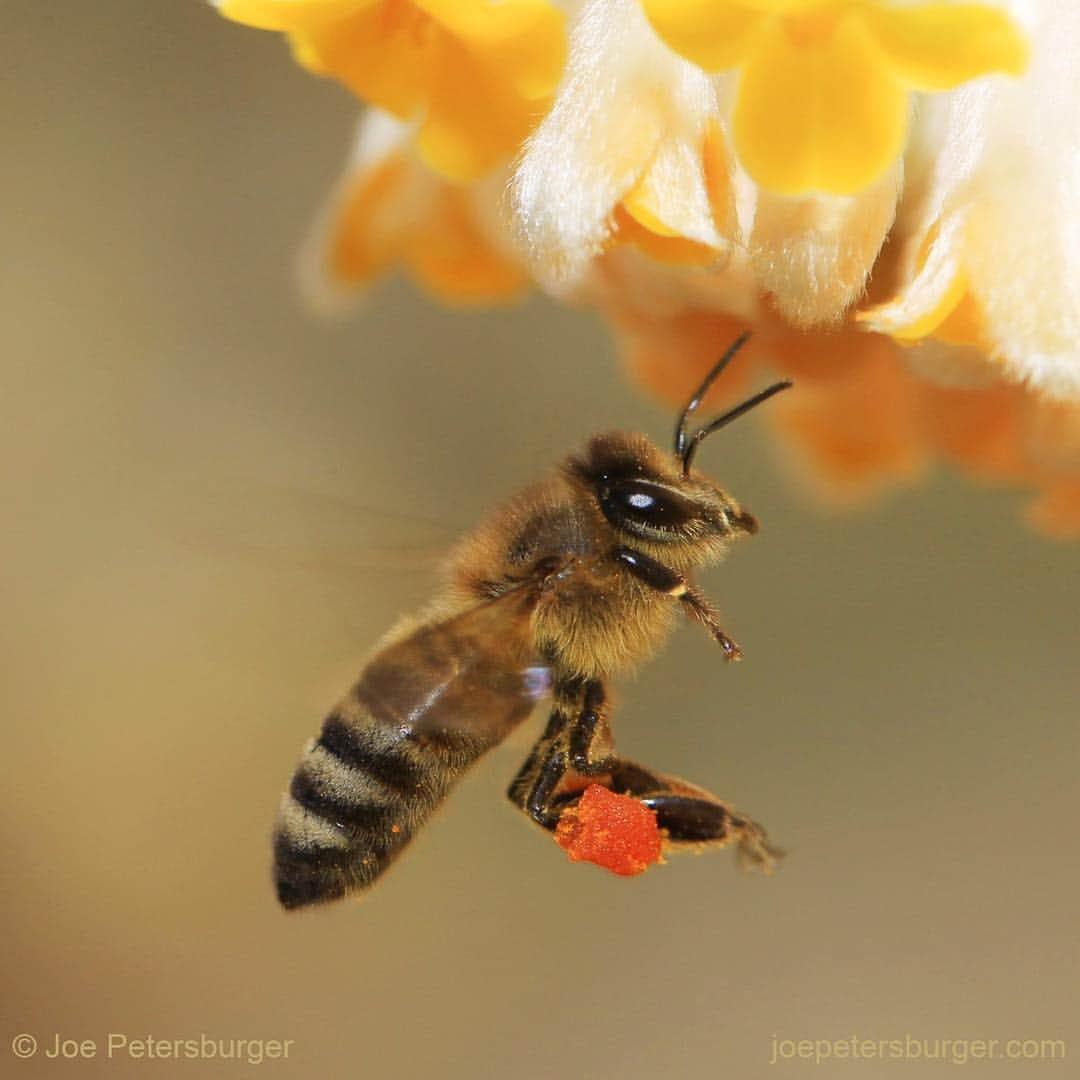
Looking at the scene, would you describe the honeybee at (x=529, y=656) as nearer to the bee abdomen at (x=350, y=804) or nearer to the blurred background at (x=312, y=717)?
the bee abdomen at (x=350, y=804)

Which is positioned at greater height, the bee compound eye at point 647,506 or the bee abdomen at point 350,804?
the bee compound eye at point 647,506

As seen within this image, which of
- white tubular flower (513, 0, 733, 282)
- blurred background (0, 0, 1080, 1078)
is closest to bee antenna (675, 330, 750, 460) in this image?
white tubular flower (513, 0, 733, 282)

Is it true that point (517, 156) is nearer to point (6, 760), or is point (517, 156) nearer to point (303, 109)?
point (303, 109)

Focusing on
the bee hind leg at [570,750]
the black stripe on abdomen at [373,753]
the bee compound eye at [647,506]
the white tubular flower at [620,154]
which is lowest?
the black stripe on abdomen at [373,753]

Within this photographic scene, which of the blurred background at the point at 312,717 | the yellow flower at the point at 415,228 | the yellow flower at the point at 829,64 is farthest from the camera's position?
the blurred background at the point at 312,717

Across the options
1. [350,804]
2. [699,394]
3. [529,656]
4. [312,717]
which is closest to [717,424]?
[699,394]

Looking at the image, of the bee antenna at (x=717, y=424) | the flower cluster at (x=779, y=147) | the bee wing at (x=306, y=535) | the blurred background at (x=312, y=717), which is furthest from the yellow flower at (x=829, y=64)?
the blurred background at (x=312, y=717)
